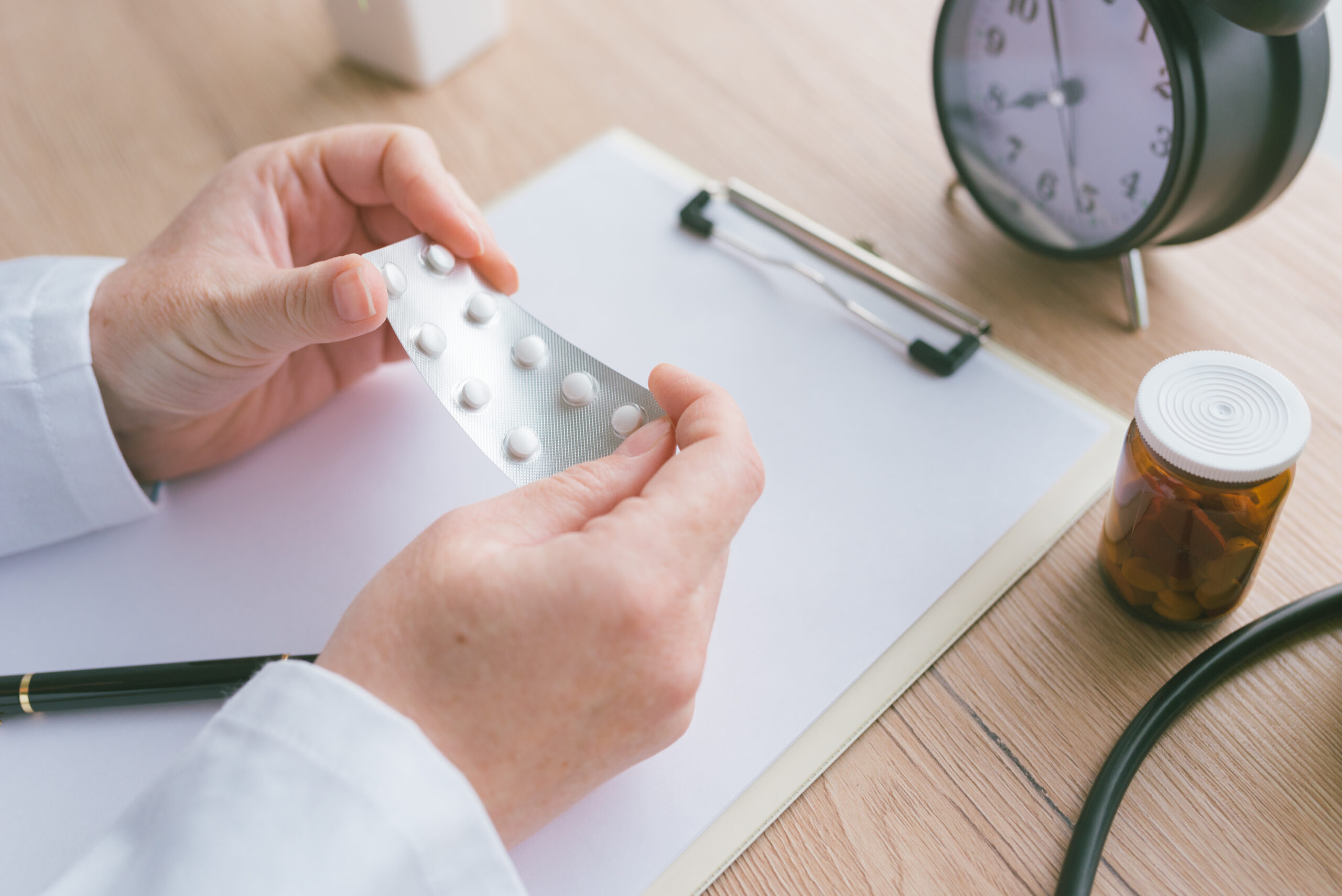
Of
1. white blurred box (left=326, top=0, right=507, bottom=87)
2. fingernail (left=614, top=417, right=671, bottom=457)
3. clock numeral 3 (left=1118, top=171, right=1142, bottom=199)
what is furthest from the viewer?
white blurred box (left=326, top=0, right=507, bottom=87)

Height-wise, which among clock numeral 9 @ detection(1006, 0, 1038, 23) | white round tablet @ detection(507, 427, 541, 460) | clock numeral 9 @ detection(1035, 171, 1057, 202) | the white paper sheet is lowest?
the white paper sheet

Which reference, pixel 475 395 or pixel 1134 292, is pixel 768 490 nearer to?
pixel 475 395

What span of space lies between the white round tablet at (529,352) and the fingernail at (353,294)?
78 mm

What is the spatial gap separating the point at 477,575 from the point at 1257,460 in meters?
0.31

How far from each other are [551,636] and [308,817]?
0.35 ft

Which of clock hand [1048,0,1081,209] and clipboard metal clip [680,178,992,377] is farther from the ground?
clock hand [1048,0,1081,209]

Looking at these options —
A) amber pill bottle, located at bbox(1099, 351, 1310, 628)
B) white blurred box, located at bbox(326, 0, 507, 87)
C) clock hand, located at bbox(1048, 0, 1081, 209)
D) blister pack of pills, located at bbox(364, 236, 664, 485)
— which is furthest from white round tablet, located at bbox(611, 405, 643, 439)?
white blurred box, located at bbox(326, 0, 507, 87)

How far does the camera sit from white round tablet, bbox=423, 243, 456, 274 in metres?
0.50

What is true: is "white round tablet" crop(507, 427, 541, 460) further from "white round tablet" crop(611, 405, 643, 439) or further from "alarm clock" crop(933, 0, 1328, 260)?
"alarm clock" crop(933, 0, 1328, 260)

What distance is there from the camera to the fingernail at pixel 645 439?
16.9 inches

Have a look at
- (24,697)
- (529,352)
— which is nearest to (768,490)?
(529,352)

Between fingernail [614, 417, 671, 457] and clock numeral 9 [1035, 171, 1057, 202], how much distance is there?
0.32 m

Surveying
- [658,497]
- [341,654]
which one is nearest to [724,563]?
[658,497]

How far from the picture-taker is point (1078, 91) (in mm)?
550
